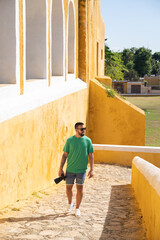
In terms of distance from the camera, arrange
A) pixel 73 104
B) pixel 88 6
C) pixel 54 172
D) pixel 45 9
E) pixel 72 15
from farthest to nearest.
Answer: pixel 88 6
pixel 72 15
pixel 73 104
pixel 54 172
pixel 45 9

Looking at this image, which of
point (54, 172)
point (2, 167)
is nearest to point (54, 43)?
point (54, 172)

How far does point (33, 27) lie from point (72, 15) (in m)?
4.28

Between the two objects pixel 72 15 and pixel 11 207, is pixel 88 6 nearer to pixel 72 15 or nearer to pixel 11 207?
pixel 72 15

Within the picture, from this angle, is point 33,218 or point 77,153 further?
point 77,153

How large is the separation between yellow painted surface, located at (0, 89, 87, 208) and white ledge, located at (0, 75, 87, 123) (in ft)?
0.34

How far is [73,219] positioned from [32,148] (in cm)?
169

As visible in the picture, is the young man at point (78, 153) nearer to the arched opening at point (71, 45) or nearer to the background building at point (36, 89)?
the background building at point (36, 89)

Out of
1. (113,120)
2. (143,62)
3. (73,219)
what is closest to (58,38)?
(113,120)

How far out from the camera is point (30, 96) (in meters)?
6.26

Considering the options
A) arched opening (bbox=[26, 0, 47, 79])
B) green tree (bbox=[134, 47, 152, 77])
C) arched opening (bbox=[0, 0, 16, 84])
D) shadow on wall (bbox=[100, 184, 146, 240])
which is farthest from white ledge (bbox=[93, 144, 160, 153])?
green tree (bbox=[134, 47, 152, 77])

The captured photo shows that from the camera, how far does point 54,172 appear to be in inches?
329

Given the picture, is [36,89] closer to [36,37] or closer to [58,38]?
[36,37]

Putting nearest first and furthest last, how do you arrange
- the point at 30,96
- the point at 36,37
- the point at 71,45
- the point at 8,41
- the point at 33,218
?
the point at 33,218
the point at 8,41
the point at 30,96
the point at 36,37
the point at 71,45

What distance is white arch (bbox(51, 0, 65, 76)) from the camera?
29.6 ft
